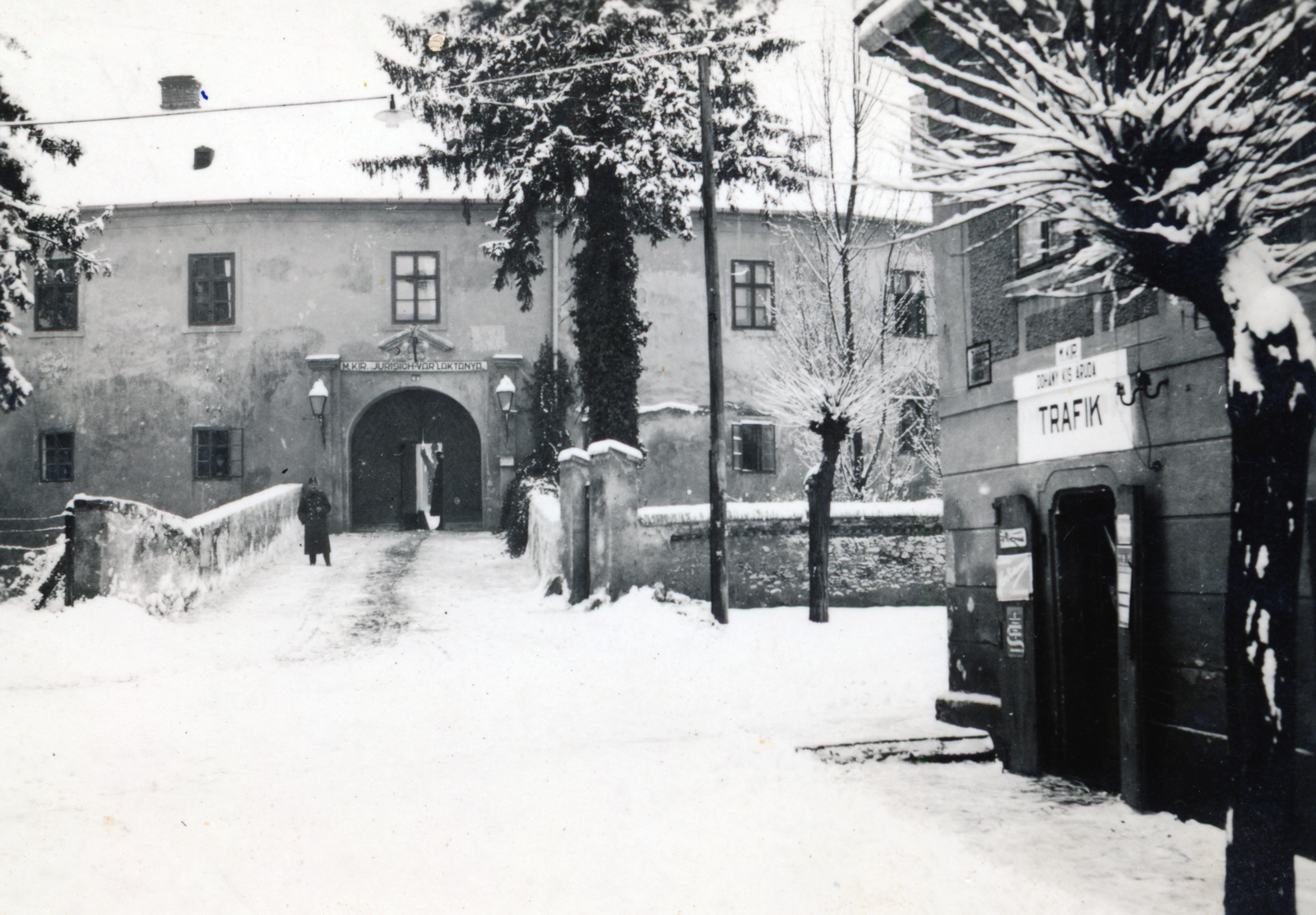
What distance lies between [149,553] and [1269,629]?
11779 millimetres

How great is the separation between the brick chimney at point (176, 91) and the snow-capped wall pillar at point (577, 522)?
615cm

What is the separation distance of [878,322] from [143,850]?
1244 cm

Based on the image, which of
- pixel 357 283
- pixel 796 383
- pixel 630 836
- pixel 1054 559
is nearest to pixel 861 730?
pixel 1054 559

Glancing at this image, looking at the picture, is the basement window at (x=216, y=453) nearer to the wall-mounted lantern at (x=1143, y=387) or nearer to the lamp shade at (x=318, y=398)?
the lamp shade at (x=318, y=398)

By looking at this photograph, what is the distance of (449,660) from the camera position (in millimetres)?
10445

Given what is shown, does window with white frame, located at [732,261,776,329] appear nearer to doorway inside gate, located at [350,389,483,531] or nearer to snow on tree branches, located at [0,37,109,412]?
doorway inside gate, located at [350,389,483,531]

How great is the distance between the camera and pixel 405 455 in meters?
22.4

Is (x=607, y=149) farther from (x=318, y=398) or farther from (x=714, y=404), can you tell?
(x=318, y=398)

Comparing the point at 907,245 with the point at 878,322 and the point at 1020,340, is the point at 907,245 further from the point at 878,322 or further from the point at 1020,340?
the point at 1020,340

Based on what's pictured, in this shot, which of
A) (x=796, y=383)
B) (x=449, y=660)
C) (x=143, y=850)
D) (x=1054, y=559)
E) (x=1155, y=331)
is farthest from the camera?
(x=796, y=383)

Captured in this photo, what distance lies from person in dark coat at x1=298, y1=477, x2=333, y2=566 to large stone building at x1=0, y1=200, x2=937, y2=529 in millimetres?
4413

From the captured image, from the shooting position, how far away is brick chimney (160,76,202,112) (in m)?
5.73

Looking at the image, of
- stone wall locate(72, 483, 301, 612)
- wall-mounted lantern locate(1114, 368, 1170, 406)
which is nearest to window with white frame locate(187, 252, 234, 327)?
stone wall locate(72, 483, 301, 612)

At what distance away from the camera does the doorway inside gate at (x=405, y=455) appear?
21828 millimetres
